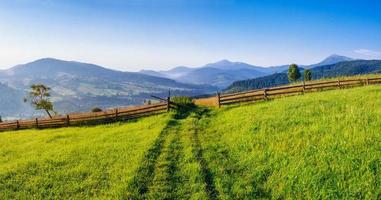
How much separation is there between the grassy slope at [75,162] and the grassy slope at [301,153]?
481 centimetres

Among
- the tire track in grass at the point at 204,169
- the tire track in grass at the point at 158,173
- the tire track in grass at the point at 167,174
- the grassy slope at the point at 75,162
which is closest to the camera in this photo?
the tire track in grass at the point at 204,169

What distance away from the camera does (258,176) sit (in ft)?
58.4

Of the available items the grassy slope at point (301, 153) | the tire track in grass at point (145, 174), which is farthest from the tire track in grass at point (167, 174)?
the grassy slope at point (301, 153)

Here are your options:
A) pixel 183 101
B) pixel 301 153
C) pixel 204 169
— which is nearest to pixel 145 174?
pixel 204 169

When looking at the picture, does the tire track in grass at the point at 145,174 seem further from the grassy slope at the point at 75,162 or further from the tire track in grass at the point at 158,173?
the grassy slope at the point at 75,162

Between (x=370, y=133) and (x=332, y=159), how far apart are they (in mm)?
3606

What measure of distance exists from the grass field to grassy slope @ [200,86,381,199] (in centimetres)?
5

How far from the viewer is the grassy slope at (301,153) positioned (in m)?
15.7

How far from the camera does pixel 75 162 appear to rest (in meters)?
23.3

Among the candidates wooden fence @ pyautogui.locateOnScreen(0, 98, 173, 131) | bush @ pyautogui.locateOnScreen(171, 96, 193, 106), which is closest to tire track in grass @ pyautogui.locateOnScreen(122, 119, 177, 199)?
wooden fence @ pyautogui.locateOnScreen(0, 98, 173, 131)

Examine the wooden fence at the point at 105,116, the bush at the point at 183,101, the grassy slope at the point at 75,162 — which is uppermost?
the bush at the point at 183,101

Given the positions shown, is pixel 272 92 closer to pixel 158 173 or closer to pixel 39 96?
pixel 158 173

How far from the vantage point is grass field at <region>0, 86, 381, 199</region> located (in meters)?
16.3

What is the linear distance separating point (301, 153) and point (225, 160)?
4.02 m
